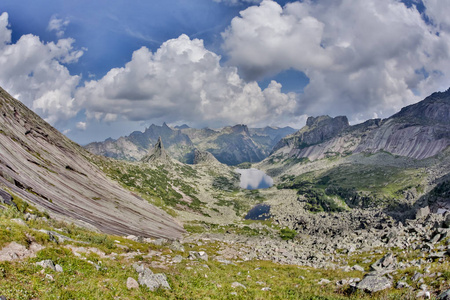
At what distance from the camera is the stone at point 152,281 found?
20.5 meters

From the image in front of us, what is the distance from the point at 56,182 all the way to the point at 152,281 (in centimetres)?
9187

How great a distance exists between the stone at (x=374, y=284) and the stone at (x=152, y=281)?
19020 mm

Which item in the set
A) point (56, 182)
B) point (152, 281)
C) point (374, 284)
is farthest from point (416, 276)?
point (56, 182)

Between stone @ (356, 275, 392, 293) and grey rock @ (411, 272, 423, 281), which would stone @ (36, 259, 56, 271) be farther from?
grey rock @ (411, 272, 423, 281)

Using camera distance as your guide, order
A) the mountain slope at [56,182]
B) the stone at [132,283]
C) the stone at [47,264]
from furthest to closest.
Answer: the mountain slope at [56,182], the stone at [132,283], the stone at [47,264]

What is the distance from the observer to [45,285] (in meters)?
15.0

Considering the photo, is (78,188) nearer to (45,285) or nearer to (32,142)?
(32,142)

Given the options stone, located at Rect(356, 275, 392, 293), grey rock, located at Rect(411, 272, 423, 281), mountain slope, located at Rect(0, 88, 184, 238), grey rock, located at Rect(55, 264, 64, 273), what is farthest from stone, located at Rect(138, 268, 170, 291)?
mountain slope, located at Rect(0, 88, 184, 238)

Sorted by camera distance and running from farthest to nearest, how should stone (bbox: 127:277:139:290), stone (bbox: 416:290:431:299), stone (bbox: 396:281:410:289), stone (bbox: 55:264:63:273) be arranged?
stone (bbox: 396:281:410:289)
stone (bbox: 127:277:139:290)
stone (bbox: 55:264:63:273)
stone (bbox: 416:290:431:299)

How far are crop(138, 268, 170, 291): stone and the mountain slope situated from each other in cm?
5136

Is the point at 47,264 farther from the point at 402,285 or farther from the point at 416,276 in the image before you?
the point at 416,276

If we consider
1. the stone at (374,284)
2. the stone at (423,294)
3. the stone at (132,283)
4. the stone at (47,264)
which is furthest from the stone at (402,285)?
the stone at (47,264)

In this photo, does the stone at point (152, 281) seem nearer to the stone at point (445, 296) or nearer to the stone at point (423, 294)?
the stone at point (423, 294)

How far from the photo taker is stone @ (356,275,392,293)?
69.7ft
